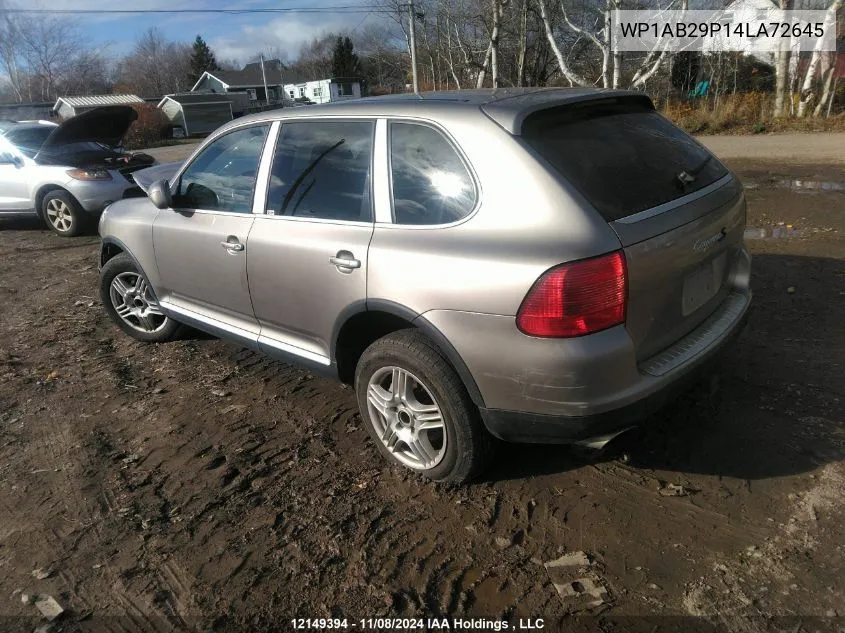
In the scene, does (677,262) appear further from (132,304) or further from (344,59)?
(344,59)

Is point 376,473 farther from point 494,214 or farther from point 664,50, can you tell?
point 664,50

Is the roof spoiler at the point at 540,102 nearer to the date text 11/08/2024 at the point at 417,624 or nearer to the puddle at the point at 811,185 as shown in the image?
the date text 11/08/2024 at the point at 417,624

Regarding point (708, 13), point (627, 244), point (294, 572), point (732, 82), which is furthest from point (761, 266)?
point (732, 82)

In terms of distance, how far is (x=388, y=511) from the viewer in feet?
9.65

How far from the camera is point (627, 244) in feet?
8.01

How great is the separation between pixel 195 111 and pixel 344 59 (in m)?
25.1

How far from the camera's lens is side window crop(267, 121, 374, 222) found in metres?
3.14

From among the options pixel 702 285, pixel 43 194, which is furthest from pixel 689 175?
pixel 43 194

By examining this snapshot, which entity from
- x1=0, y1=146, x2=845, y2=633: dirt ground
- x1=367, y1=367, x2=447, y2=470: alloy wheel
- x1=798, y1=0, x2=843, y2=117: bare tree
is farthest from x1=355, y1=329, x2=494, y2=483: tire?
x1=798, y1=0, x2=843, y2=117: bare tree

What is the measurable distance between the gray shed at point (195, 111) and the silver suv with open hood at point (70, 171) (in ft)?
153

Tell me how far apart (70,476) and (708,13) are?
876 inches

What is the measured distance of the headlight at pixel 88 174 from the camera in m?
9.45

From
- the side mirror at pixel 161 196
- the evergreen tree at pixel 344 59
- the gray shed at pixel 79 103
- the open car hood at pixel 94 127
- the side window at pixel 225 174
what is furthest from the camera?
the evergreen tree at pixel 344 59

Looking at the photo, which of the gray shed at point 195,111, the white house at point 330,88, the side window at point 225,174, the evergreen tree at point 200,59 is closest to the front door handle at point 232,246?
the side window at point 225,174
